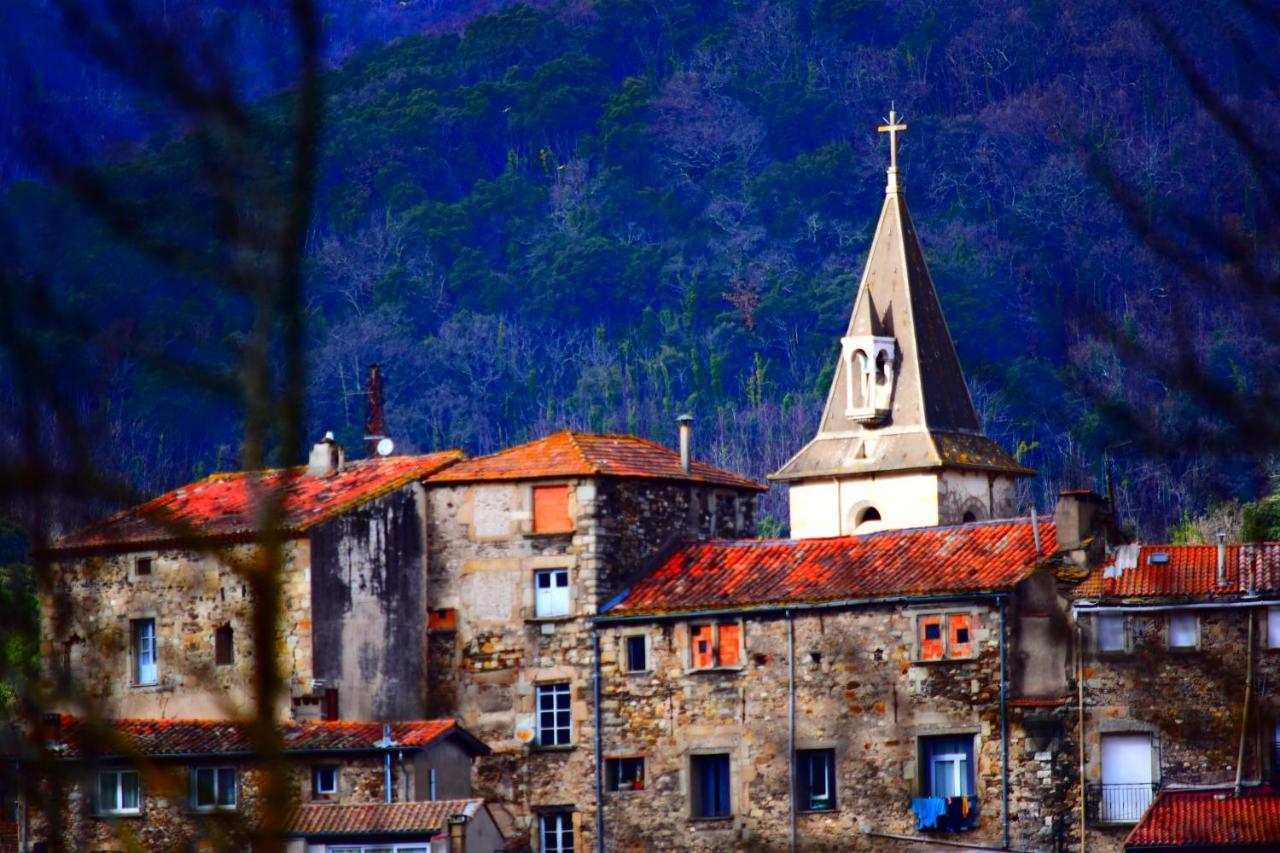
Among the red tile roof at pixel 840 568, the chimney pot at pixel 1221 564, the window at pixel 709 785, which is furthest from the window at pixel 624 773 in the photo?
the chimney pot at pixel 1221 564

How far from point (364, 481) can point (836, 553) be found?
31.9 ft

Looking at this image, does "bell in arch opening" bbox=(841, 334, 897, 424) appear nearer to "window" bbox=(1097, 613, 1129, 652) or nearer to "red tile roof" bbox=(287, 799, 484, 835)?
"window" bbox=(1097, 613, 1129, 652)

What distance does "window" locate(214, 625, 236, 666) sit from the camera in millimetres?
49719

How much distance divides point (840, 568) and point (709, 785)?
15.1 ft

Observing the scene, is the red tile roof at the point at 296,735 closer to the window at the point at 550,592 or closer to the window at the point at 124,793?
the window at the point at 124,793

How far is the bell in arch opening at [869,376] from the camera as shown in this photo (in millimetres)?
64750

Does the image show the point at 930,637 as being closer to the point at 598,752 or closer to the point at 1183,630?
the point at 1183,630

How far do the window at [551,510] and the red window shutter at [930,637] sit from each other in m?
7.91

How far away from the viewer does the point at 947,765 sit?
45469 millimetres

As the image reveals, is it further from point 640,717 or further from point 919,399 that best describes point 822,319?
point 640,717

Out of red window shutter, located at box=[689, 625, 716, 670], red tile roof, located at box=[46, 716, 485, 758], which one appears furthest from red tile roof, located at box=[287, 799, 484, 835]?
red window shutter, located at box=[689, 625, 716, 670]

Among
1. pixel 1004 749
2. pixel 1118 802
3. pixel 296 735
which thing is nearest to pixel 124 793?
pixel 296 735

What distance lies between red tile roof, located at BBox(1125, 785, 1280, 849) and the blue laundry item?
390 centimetres

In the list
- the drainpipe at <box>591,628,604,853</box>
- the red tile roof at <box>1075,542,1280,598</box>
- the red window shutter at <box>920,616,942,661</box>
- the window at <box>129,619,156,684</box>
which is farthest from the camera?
the window at <box>129,619,156,684</box>
